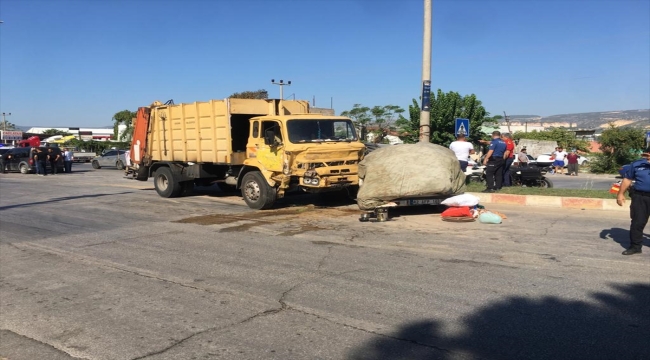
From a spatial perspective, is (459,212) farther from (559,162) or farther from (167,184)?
(559,162)

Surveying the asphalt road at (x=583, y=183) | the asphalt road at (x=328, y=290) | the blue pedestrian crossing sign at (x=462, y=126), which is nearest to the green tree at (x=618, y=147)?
the asphalt road at (x=583, y=183)

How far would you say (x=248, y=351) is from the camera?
418 centimetres

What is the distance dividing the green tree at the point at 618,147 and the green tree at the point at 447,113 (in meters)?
8.21

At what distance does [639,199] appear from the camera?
6.86 m

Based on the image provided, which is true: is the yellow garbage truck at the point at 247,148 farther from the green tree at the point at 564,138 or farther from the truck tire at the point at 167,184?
the green tree at the point at 564,138

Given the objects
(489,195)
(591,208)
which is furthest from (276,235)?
(591,208)

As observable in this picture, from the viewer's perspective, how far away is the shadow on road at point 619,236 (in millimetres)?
7750

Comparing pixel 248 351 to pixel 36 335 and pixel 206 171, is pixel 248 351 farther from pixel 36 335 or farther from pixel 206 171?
pixel 206 171

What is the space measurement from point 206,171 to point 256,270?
8523mm

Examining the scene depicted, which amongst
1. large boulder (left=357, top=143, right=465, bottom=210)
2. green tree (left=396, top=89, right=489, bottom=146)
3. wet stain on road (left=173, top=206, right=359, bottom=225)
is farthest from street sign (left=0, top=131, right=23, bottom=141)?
large boulder (left=357, top=143, right=465, bottom=210)

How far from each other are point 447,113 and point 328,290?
30.7 meters

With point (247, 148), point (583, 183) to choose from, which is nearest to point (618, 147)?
point (583, 183)

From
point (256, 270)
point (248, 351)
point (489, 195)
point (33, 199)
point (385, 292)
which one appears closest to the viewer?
point (248, 351)

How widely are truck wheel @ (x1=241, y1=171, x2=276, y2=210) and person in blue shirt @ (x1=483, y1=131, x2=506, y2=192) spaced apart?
565cm
